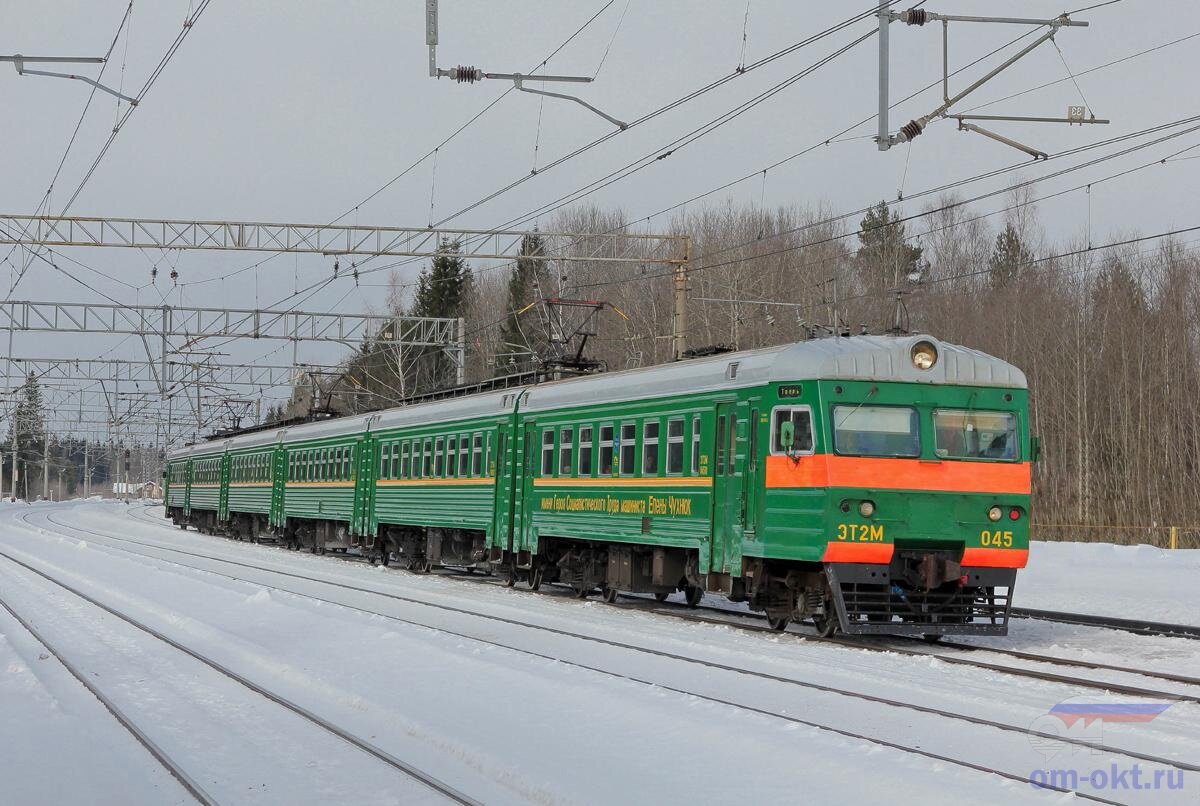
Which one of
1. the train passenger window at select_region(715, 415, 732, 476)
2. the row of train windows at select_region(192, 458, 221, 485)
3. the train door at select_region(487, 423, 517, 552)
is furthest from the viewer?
the row of train windows at select_region(192, 458, 221, 485)

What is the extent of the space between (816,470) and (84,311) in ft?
115

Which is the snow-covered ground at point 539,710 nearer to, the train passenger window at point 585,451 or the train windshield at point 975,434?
the train passenger window at point 585,451

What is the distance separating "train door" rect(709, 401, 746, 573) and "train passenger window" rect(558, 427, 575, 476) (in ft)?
14.8

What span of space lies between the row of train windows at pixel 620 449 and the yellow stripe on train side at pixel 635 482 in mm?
81

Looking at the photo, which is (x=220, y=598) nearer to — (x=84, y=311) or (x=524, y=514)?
(x=524, y=514)

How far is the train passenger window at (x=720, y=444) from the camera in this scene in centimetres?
1688

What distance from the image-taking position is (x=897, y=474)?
50.0 ft

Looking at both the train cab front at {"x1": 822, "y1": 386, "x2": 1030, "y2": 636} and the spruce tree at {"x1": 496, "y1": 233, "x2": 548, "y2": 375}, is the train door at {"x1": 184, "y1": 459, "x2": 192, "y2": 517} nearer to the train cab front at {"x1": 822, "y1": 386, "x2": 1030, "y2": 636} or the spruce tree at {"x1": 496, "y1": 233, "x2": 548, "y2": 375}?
the spruce tree at {"x1": 496, "y1": 233, "x2": 548, "y2": 375}

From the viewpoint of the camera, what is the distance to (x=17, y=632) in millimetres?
17141

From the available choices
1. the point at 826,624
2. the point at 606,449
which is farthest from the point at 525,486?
the point at 826,624

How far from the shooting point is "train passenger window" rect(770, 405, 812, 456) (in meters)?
15.2

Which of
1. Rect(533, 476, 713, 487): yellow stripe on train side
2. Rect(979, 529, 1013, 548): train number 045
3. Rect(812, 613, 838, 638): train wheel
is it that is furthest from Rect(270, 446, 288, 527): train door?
Rect(979, 529, 1013, 548): train number 045

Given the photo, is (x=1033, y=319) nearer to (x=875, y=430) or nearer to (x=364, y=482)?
(x=364, y=482)

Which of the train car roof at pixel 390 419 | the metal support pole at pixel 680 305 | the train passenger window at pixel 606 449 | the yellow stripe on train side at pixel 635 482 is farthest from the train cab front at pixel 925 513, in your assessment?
the train car roof at pixel 390 419
